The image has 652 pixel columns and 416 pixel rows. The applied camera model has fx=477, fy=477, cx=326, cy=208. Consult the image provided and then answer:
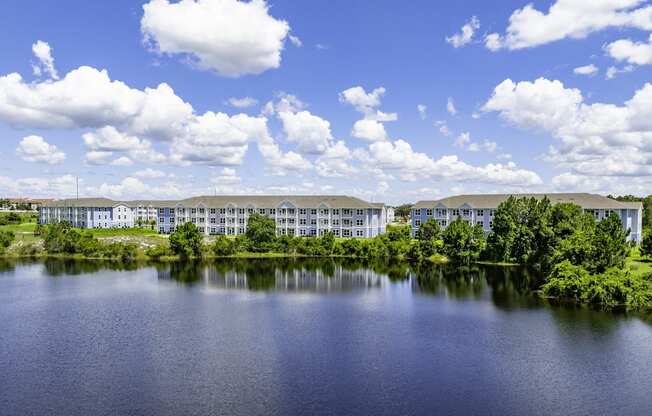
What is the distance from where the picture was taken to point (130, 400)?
58.0 ft

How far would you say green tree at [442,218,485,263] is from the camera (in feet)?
182

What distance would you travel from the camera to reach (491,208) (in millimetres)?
67938

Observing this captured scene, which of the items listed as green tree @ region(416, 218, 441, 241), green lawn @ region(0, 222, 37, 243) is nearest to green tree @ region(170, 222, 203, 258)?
green lawn @ region(0, 222, 37, 243)

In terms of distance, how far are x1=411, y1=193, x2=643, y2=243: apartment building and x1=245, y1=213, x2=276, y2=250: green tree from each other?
75.8ft

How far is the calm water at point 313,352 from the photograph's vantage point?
693 inches

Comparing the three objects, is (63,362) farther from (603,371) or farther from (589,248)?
(589,248)

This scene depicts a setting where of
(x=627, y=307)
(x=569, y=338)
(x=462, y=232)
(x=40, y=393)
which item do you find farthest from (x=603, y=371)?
(x=462, y=232)

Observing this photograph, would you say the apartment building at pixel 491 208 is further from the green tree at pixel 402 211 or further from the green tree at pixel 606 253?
the green tree at pixel 402 211

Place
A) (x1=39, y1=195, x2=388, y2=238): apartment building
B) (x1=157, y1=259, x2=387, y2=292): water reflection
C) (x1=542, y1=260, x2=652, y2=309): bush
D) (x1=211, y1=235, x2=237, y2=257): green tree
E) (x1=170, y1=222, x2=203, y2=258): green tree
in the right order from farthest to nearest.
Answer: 1. (x1=39, y1=195, x2=388, y2=238): apartment building
2. (x1=211, y1=235, x2=237, y2=257): green tree
3. (x1=170, y1=222, x2=203, y2=258): green tree
4. (x1=157, y1=259, x2=387, y2=292): water reflection
5. (x1=542, y1=260, x2=652, y2=309): bush

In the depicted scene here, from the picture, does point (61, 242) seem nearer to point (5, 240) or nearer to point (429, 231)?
point (5, 240)

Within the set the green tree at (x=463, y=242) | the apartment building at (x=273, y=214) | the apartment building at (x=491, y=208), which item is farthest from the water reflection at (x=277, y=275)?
the apartment building at (x=491, y=208)

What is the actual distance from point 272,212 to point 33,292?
1630 inches

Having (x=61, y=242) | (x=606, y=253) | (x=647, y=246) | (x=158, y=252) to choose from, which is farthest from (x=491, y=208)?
(x=61, y=242)

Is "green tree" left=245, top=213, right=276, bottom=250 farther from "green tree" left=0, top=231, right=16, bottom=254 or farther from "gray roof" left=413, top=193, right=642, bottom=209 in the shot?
"green tree" left=0, top=231, right=16, bottom=254
